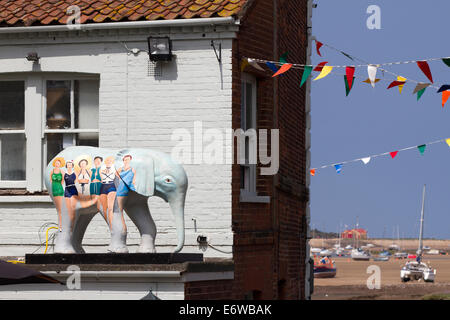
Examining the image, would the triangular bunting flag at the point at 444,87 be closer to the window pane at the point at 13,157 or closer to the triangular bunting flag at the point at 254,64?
the triangular bunting flag at the point at 254,64

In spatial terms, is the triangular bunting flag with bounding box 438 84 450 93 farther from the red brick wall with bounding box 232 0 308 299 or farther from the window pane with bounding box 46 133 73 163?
the window pane with bounding box 46 133 73 163

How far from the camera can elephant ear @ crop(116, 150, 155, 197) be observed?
39.2 ft

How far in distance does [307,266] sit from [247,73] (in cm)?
624

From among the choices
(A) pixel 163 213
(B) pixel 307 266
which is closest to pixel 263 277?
(A) pixel 163 213

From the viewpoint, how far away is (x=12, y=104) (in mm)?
15289

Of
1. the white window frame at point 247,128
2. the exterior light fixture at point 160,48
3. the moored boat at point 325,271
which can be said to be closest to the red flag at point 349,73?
the white window frame at point 247,128

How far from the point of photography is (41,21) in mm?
14859

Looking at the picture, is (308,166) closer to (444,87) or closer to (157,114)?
(157,114)

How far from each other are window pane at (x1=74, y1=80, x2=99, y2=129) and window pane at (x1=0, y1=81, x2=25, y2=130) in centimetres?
97

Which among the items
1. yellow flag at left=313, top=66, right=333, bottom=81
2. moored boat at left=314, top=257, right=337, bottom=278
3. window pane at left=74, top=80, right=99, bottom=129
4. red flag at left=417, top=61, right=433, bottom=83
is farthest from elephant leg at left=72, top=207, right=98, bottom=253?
moored boat at left=314, top=257, right=337, bottom=278

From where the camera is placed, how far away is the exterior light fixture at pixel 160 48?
14281 millimetres
